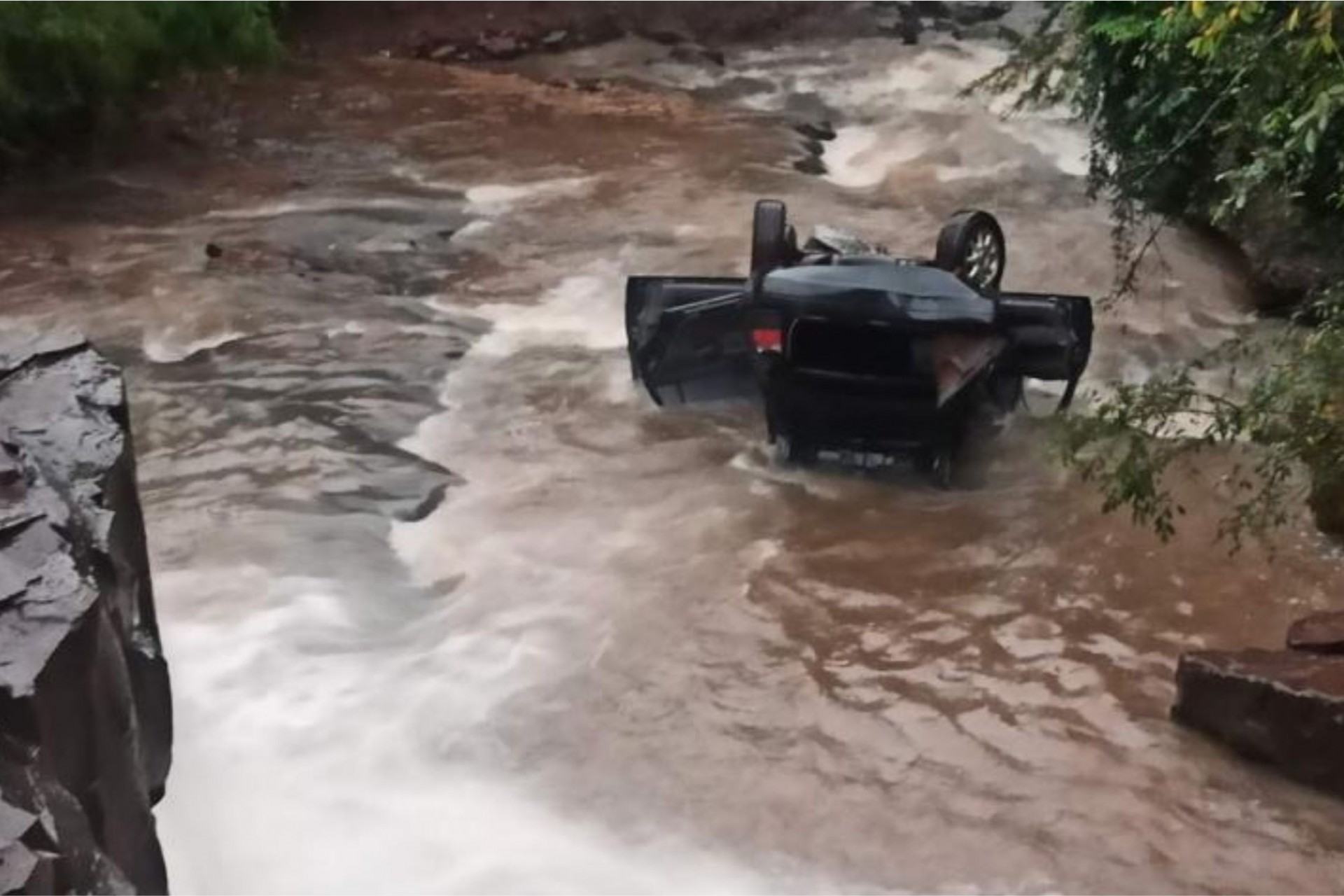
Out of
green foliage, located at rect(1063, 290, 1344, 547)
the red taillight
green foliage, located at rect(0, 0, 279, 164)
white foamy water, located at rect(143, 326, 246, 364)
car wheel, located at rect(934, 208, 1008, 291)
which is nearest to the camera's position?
green foliage, located at rect(1063, 290, 1344, 547)

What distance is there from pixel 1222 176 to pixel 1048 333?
3.99 ft

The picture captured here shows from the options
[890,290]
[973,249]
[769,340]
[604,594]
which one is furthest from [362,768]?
[973,249]

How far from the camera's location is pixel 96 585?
379cm

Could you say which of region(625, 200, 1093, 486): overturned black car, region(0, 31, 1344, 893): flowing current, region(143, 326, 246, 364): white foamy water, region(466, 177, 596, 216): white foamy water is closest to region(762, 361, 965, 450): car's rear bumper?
region(625, 200, 1093, 486): overturned black car

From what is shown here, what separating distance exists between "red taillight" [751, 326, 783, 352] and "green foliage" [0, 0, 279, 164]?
21.8 feet

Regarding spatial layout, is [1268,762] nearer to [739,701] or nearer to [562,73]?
[739,701]

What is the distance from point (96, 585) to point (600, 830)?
172 centimetres

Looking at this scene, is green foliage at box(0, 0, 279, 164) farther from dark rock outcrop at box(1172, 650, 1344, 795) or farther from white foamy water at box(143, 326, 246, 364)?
dark rock outcrop at box(1172, 650, 1344, 795)

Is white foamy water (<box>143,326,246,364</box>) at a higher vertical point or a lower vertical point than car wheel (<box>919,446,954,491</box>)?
lower

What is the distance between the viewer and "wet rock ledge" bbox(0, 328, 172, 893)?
10.3 ft

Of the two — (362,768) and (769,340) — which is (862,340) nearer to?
(769,340)

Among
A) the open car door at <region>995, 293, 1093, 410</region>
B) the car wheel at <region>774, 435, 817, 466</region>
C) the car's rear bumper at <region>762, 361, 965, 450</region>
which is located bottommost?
the car wheel at <region>774, 435, 817, 466</region>

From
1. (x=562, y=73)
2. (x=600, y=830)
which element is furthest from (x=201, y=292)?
(x=562, y=73)

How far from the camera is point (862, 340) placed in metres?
6.59
